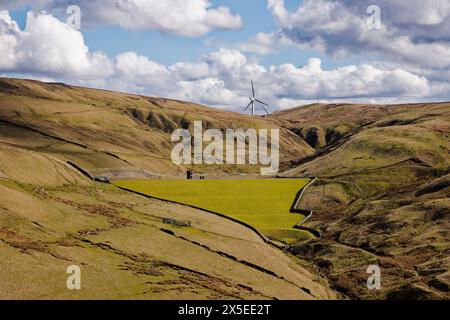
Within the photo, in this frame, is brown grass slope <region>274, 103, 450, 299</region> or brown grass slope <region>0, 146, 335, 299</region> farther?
brown grass slope <region>274, 103, 450, 299</region>

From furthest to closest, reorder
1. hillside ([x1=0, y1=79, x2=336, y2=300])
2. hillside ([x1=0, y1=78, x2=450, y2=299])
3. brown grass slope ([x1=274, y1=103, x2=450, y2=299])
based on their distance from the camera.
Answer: brown grass slope ([x1=274, y1=103, x2=450, y2=299]), hillside ([x1=0, y1=78, x2=450, y2=299]), hillside ([x1=0, y1=79, x2=336, y2=300])

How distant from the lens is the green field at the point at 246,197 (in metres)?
127

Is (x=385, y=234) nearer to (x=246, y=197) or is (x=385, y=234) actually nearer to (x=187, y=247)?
(x=187, y=247)

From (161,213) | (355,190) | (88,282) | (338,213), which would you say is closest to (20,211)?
(88,282)

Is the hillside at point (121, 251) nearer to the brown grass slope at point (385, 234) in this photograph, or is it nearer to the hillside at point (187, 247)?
the hillside at point (187, 247)

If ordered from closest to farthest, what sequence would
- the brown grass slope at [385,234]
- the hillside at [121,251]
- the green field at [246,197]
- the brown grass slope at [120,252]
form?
the brown grass slope at [120,252] → the hillside at [121,251] → the brown grass slope at [385,234] → the green field at [246,197]

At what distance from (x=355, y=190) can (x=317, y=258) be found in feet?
222

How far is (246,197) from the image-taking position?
6024 inches

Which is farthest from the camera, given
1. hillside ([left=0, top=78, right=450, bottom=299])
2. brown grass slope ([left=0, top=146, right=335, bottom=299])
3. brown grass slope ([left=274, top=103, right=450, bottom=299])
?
brown grass slope ([left=274, top=103, right=450, bottom=299])

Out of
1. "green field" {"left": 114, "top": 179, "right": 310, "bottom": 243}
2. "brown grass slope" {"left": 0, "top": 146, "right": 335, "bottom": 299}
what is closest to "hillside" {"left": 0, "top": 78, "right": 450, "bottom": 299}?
"brown grass slope" {"left": 0, "top": 146, "right": 335, "bottom": 299}

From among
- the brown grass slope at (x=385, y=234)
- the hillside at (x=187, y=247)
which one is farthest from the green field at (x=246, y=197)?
the hillside at (x=187, y=247)

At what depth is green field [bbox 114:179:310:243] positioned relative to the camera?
12681 cm

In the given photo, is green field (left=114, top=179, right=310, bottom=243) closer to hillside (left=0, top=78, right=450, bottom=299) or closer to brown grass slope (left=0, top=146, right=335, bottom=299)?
hillside (left=0, top=78, right=450, bottom=299)

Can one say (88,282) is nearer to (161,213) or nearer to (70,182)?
(161,213)
